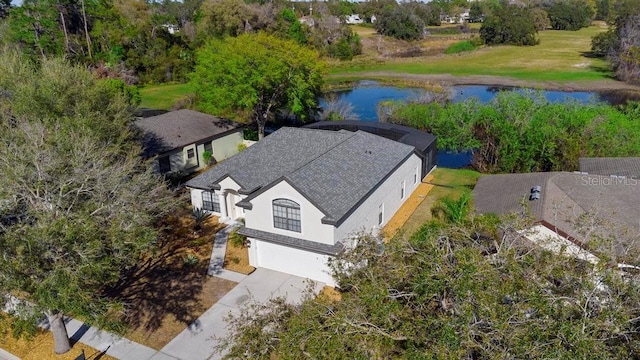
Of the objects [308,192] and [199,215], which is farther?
[199,215]

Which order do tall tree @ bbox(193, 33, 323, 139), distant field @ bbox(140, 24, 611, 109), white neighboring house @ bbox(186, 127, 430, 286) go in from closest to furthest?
white neighboring house @ bbox(186, 127, 430, 286), tall tree @ bbox(193, 33, 323, 139), distant field @ bbox(140, 24, 611, 109)

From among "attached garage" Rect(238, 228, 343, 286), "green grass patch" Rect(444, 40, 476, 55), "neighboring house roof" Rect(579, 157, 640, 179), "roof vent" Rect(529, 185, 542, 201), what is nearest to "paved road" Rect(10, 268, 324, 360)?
"attached garage" Rect(238, 228, 343, 286)

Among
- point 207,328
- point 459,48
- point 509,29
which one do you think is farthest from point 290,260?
point 509,29

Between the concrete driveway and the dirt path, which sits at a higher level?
the dirt path

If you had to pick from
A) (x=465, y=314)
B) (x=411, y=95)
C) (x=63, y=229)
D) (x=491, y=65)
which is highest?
(x=63, y=229)

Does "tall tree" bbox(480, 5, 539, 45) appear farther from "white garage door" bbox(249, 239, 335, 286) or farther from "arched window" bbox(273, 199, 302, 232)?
"white garage door" bbox(249, 239, 335, 286)

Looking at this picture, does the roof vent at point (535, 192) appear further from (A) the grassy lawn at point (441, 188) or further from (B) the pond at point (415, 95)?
A: (B) the pond at point (415, 95)

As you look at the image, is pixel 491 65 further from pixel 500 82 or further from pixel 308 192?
pixel 308 192
